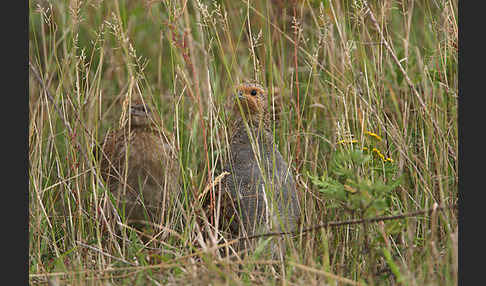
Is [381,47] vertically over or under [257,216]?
over

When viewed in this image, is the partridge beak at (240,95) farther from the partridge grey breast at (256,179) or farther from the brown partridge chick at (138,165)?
the brown partridge chick at (138,165)

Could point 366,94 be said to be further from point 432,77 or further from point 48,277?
point 48,277

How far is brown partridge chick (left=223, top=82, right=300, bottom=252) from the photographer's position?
329 cm

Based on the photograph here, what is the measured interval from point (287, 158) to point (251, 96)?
1.84 feet

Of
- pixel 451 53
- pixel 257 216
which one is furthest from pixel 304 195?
pixel 451 53

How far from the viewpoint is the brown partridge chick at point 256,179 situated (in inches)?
130

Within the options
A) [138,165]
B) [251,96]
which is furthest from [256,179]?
[138,165]

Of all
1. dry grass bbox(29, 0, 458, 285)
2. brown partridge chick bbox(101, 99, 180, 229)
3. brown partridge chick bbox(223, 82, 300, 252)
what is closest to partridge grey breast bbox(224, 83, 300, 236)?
brown partridge chick bbox(223, 82, 300, 252)

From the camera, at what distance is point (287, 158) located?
155 inches

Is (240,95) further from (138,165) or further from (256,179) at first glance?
(138,165)

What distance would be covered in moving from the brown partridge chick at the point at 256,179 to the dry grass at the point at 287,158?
0.11 metres

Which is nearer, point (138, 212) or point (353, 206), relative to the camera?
point (353, 206)

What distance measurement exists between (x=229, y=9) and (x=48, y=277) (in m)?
2.72

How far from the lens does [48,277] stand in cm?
306
